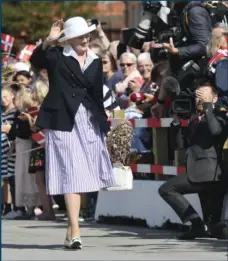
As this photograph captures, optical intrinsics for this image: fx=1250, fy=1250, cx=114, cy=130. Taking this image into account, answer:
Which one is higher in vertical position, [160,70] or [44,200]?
[160,70]

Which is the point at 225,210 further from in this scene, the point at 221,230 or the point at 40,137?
the point at 40,137

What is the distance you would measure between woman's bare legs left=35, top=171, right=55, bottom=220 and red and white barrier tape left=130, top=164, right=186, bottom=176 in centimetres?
166

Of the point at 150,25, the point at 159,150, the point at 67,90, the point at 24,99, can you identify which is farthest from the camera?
the point at 24,99

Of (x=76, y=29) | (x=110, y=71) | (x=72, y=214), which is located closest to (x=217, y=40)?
(x=76, y=29)

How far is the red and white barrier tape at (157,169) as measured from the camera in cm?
1246

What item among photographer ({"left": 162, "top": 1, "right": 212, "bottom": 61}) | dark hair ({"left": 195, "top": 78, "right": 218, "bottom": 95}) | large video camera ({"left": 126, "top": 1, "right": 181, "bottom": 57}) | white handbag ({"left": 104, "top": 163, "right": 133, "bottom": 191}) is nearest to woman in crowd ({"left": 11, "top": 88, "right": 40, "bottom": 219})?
large video camera ({"left": 126, "top": 1, "right": 181, "bottom": 57})

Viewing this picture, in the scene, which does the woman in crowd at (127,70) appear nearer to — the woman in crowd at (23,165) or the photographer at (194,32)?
the woman in crowd at (23,165)

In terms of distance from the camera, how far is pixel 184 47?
12258 millimetres

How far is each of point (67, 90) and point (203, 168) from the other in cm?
159

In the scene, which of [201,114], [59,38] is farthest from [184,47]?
[59,38]

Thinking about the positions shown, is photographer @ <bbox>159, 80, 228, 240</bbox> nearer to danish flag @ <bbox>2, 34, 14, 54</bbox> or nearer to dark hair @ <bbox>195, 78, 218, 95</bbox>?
dark hair @ <bbox>195, 78, 218, 95</bbox>

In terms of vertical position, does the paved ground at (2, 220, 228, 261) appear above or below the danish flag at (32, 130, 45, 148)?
below

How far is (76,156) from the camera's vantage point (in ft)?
33.7

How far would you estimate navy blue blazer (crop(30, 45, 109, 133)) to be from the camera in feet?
33.7
